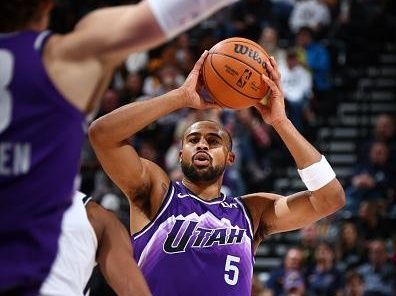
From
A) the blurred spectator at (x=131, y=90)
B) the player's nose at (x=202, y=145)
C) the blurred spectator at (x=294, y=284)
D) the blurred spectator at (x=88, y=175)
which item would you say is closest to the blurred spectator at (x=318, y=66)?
the blurred spectator at (x=131, y=90)

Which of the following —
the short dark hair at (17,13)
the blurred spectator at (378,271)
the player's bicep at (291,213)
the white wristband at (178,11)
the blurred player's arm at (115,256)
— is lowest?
the blurred spectator at (378,271)

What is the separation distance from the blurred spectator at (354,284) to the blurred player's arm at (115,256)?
266 inches

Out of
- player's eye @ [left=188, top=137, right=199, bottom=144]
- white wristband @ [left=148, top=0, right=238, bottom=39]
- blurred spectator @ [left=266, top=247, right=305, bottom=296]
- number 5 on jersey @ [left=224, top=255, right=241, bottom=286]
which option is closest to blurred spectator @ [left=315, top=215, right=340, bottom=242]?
blurred spectator @ [left=266, top=247, right=305, bottom=296]

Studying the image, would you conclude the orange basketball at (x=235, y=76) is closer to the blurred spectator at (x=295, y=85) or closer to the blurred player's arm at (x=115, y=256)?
the blurred player's arm at (x=115, y=256)

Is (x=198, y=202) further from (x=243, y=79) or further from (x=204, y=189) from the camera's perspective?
(x=243, y=79)

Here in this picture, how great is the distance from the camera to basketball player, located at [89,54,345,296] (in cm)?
479

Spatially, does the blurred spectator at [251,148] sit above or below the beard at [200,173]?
below

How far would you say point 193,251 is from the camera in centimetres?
497

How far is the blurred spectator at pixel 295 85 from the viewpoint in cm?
1320

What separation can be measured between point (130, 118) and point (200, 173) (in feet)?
2.58

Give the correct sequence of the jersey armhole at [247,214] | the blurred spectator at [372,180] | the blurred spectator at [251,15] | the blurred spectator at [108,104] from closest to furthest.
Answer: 1. the jersey armhole at [247,214]
2. the blurred spectator at [372,180]
3. the blurred spectator at [108,104]
4. the blurred spectator at [251,15]

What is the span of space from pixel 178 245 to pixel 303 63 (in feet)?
30.3

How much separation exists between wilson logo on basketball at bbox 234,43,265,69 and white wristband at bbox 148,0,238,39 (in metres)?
2.32

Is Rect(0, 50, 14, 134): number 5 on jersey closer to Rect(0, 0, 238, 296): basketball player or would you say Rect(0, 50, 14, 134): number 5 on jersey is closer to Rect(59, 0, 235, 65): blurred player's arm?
Rect(0, 0, 238, 296): basketball player
